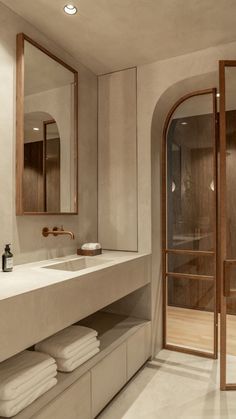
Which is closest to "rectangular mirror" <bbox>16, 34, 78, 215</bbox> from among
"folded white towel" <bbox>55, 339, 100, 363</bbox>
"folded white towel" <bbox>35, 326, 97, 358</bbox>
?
"folded white towel" <bbox>35, 326, 97, 358</bbox>

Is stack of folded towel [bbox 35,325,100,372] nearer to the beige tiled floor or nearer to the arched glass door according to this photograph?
the beige tiled floor

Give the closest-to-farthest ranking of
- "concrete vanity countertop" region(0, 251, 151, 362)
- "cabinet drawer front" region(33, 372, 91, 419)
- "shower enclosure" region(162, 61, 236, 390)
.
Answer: "concrete vanity countertop" region(0, 251, 151, 362) < "cabinet drawer front" region(33, 372, 91, 419) < "shower enclosure" region(162, 61, 236, 390)

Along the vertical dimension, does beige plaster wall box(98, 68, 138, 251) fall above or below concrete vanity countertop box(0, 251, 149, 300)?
above

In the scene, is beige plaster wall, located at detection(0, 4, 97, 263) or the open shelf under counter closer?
the open shelf under counter

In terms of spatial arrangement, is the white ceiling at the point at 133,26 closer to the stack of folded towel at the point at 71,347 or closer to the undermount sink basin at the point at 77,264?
the undermount sink basin at the point at 77,264

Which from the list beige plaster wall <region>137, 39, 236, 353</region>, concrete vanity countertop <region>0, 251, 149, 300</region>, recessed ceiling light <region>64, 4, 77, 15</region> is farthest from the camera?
beige plaster wall <region>137, 39, 236, 353</region>

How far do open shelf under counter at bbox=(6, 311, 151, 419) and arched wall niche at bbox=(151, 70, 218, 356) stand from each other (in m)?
0.22

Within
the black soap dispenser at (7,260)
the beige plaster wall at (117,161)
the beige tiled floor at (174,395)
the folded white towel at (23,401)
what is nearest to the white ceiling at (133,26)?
the beige plaster wall at (117,161)

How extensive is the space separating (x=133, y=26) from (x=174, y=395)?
2734 mm

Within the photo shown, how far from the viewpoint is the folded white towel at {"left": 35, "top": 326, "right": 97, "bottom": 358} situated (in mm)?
1791

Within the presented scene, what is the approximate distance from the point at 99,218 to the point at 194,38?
177 centimetres

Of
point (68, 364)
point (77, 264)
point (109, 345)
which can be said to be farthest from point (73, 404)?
point (77, 264)

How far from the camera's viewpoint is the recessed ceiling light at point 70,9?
203 centimetres

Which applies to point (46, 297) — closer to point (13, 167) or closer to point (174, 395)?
point (13, 167)
